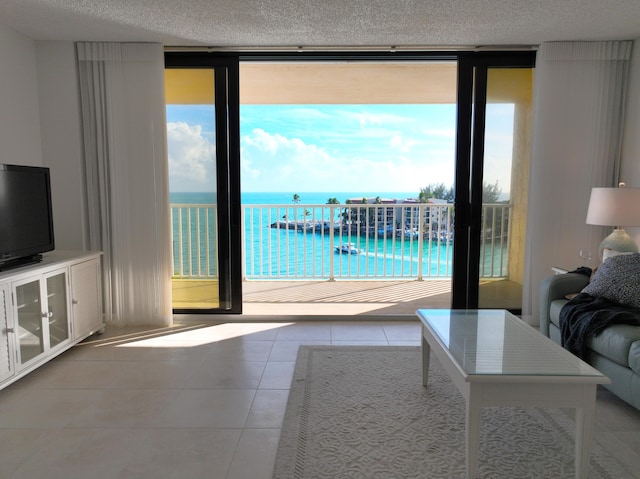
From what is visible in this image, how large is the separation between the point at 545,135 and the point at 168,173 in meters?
3.30

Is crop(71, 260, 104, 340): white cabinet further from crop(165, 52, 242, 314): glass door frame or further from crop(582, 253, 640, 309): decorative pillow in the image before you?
crop(582, 253, 640, 309): decorative pillow

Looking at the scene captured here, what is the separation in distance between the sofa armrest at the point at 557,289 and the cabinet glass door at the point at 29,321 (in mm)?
3370

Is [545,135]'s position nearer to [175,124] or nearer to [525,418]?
[525,418]

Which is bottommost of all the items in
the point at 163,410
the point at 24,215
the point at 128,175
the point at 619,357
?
the point at 163,410

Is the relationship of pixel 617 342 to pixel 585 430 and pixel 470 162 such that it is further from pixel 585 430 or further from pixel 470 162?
pixel 470 162

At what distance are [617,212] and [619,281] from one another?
0.65 meters

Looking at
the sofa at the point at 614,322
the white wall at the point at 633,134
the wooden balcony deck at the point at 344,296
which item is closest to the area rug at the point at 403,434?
the sofa at the point at 614,322

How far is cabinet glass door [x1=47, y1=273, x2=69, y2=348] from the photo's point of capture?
297 cm

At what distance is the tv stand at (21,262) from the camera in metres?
2.76

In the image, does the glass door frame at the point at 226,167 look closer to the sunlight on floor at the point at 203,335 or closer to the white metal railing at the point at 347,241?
the sunlight on floor at the point at 203,335

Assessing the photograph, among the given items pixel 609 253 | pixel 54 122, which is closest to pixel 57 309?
pixel 54 122

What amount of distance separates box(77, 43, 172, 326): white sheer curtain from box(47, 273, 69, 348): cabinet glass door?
2.58 ft

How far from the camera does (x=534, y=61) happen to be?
384 cm

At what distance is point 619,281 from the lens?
2713 mm
